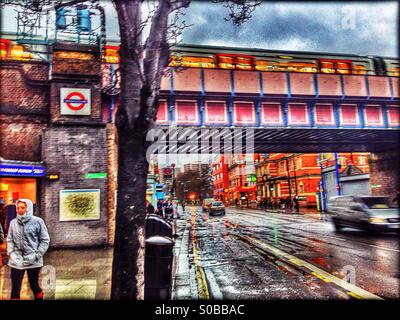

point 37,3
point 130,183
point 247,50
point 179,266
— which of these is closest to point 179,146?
point 247,50

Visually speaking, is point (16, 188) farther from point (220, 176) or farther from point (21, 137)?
point (220, 176)

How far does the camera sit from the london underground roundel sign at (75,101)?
1223 centimetres

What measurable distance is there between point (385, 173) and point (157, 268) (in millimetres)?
23089

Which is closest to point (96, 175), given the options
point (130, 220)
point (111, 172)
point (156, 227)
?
point (111, 172)

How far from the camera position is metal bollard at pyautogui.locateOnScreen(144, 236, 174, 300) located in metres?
4.58

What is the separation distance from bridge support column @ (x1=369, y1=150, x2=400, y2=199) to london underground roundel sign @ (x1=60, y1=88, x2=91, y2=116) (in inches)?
819

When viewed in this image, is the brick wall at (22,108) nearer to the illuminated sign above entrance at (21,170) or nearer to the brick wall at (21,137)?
the brick wall at (21,137)

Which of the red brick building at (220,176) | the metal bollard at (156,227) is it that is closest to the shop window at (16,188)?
the metal bollard at (156,227)

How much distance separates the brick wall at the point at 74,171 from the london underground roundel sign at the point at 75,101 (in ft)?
2.22

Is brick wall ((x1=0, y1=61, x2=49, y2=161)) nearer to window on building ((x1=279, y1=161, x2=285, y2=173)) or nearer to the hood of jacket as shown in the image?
the hood of jacket

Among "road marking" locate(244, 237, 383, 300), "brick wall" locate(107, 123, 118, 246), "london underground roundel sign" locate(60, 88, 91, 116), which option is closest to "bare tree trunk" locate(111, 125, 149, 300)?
"road marking" locate(244, 237, 383, 300)

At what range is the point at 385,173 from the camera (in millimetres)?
Answer: 22531

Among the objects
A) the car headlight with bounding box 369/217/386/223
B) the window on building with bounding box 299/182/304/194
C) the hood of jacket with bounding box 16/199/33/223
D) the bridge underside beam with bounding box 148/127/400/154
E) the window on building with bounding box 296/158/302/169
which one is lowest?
the car headlight with bounding box 369/217/386/223
